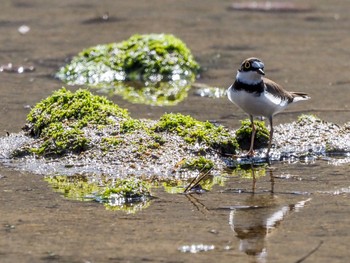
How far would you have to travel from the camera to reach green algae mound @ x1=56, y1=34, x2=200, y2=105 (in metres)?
12.4

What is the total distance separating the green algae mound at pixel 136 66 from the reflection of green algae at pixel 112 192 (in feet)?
14.3

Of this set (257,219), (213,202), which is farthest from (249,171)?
(257,219)

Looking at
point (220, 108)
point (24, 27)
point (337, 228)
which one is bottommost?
point (337, 228)

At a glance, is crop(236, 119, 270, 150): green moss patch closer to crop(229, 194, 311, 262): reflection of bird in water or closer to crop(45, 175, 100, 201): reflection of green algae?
crop(229, 194, 311, 262): reflection of bird in water

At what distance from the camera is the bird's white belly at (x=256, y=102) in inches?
334

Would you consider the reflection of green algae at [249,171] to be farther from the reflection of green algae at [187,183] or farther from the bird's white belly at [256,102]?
the bird's white belly at [256,102]

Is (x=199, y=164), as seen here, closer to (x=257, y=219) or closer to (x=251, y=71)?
(x=251, y=71)

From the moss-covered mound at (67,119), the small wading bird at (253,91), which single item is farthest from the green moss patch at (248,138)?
the moss-covered mound at (67,119)

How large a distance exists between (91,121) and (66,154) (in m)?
0.60

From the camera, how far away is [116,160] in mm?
8445

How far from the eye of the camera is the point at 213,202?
24.4 feet

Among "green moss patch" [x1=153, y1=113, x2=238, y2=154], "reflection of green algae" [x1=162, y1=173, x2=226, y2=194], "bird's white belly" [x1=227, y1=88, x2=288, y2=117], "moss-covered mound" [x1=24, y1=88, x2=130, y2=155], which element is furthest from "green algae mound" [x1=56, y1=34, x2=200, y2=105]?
"reflection of green algae" [x1=162, y1=173, x2=226, y2=194]

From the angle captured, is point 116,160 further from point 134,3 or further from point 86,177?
point 134,3

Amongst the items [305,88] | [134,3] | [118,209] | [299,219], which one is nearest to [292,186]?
[299,219]
